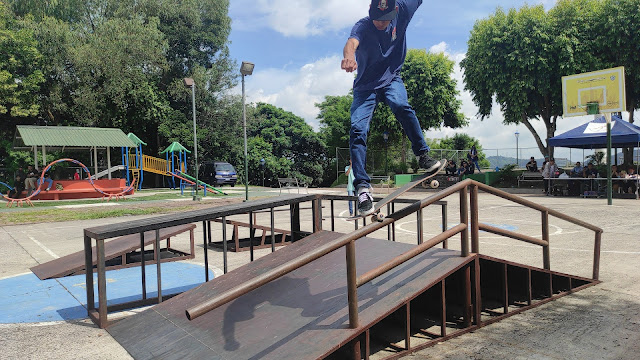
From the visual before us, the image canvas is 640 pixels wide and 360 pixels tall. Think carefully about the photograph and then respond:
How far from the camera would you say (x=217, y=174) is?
31531 millimetres

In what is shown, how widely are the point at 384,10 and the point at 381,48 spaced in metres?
0.31

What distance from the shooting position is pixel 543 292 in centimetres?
500

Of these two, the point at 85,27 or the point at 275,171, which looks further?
the point at 275,171

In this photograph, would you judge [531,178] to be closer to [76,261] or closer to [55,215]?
[55,215]

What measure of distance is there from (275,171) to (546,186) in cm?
2092

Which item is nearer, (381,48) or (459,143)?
(381,48)

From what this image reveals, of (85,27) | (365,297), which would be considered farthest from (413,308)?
(85,27)

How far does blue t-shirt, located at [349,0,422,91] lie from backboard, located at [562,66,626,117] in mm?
16172

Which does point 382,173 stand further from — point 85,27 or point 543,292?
point 543,292

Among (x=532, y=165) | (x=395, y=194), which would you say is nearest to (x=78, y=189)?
(x=395, y=194)

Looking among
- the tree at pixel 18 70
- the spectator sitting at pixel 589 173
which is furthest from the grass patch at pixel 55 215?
the spectator sitting at pixel 589 173

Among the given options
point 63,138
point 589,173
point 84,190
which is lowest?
point 84,190

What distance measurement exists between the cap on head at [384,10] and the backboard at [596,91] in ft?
53.7

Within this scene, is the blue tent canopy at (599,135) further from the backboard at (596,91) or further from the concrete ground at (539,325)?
the concrete ground at (539,325)
